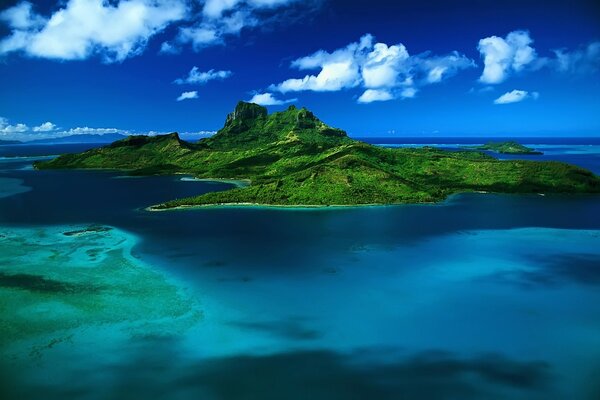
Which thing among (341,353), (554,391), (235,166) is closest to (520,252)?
(554,391)

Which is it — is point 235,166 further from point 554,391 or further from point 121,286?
point 554,391

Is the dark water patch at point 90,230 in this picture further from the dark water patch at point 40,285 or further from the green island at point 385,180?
the dark water patch at point 40,285

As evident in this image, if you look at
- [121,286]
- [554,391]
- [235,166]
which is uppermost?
[235,166]

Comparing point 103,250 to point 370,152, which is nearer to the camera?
point 103,250

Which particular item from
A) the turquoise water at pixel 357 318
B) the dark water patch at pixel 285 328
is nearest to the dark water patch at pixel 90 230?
the turquoise water at pixel 357 318

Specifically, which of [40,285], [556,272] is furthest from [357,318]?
[40,285]

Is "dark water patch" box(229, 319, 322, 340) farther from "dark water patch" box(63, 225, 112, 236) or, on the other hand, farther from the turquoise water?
"dark water patch" box(63, 225, 112, 236)
